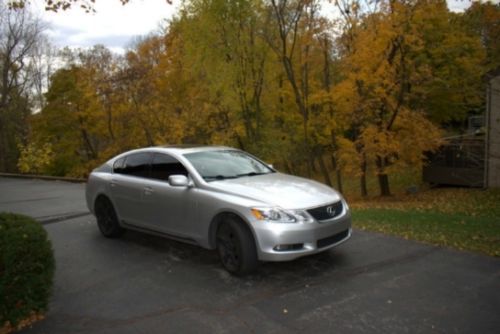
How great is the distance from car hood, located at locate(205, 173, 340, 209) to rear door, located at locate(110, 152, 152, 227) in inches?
57.2

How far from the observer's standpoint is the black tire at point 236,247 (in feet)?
15.8

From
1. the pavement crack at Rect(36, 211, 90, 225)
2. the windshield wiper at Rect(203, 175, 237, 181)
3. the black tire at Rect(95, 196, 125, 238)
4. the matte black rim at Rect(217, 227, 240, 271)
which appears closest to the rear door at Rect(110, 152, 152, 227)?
the black tire at Rect(95, 196, 125, 238)

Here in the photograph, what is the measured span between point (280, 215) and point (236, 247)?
702mm

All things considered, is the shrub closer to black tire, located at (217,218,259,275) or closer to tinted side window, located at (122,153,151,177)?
black tire, located at (217,218,259,275)

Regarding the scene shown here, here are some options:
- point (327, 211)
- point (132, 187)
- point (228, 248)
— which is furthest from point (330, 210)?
point (132, 187)

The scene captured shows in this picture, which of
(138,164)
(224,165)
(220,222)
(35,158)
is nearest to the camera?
(220,222)

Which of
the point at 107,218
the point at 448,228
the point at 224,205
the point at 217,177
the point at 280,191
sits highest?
the point at 217,177

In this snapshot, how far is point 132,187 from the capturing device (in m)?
6.39

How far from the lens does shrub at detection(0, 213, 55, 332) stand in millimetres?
3730

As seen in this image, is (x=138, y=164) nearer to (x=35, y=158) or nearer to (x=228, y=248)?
(x=228, y=248)

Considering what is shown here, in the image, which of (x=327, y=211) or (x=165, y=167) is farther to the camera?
(x=165, y=167)

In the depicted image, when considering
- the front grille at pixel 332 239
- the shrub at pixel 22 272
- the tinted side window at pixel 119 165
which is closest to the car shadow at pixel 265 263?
the front grille at pixel 332 239

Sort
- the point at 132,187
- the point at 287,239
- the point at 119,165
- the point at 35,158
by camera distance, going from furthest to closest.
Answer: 1. the point at 35,158
2. the point at 119,165
3. the point at 132,187
4. the point at 287,239

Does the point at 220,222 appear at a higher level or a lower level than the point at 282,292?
higher
